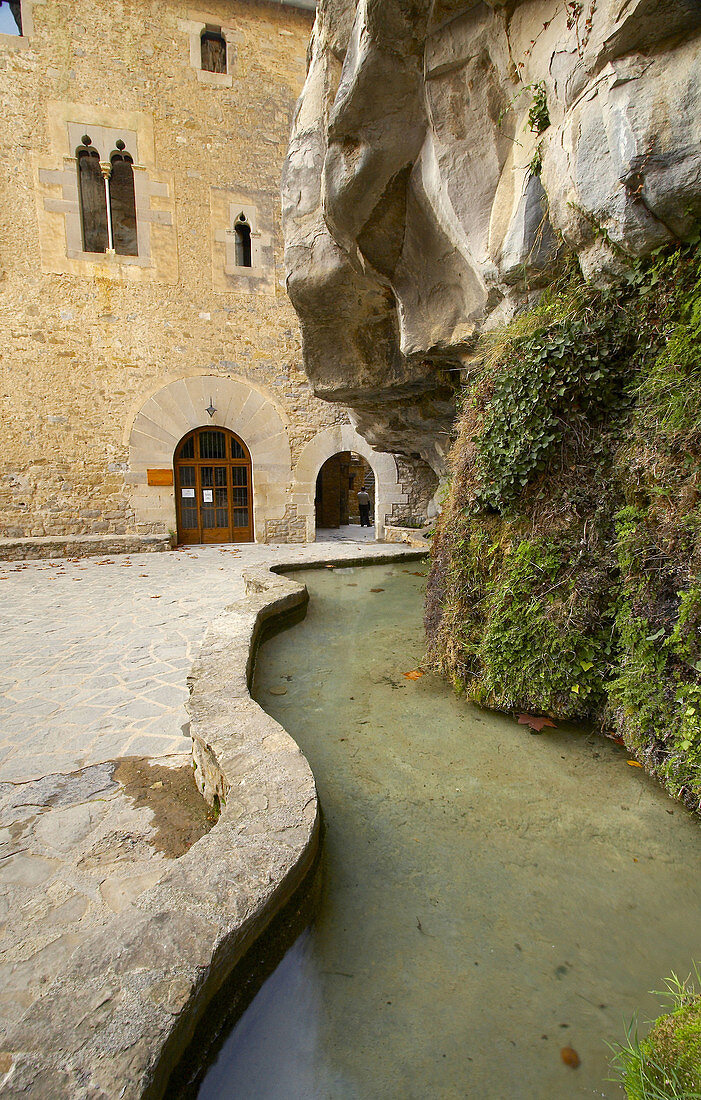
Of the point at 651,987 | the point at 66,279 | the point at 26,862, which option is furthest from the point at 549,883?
the point at 66,279

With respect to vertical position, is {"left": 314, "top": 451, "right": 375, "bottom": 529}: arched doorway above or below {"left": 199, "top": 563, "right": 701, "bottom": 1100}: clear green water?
above

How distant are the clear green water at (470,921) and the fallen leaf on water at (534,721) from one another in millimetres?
65

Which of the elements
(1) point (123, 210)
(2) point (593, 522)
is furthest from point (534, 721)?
(1) point (123, 210)

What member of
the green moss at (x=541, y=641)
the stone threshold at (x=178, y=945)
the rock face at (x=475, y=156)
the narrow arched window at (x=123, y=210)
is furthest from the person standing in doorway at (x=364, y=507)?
the stone threshold at (x=178, y=945)

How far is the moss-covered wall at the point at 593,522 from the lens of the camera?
224cm

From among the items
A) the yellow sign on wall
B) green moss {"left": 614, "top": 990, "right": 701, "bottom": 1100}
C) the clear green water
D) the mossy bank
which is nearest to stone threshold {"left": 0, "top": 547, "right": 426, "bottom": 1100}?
the clear green water

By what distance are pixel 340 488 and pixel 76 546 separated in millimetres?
8344

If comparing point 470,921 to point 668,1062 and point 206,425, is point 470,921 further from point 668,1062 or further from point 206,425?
point 206,425

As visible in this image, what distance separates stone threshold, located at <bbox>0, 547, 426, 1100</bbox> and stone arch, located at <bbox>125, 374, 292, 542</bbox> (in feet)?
26.8

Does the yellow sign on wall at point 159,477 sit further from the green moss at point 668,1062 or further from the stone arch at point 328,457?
the green moss at point 668,1062

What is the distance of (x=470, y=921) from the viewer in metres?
1.52

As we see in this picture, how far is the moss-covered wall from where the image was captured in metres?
2.24

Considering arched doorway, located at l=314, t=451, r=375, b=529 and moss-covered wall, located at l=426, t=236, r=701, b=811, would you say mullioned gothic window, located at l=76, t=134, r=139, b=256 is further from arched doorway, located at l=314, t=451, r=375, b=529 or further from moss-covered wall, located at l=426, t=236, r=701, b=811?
moss-covered wall, located at l=426, t=236, r=701, b=811

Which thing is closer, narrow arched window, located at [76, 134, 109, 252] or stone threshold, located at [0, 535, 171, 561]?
stone threshold, located at [0, 535, 171, 561]
